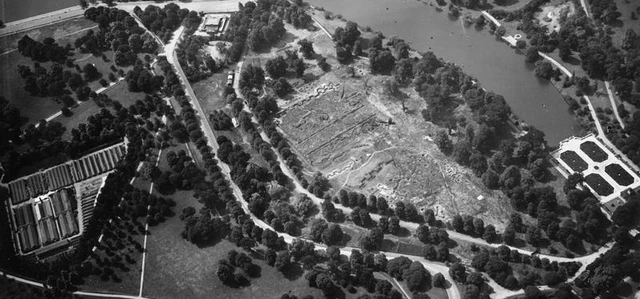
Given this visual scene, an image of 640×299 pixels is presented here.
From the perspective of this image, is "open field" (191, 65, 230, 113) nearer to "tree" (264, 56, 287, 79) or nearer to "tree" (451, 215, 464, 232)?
"tree" (264, 56, 287, 79)

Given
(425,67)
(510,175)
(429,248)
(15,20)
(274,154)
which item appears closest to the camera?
(429,248)

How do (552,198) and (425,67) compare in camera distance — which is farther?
(425,67)

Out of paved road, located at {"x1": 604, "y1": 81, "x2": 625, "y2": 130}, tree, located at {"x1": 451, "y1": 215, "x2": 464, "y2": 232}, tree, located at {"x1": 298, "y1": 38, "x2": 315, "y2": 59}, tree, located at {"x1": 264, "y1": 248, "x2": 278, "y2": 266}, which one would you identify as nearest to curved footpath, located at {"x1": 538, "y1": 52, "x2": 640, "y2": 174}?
paved road, located at {"x1": 604, "y1": 81, "x2": 625, "y2": 130}

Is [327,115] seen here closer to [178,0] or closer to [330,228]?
[330,228]

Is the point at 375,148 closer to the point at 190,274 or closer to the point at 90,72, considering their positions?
the point at 190,274

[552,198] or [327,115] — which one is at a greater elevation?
[552,198]

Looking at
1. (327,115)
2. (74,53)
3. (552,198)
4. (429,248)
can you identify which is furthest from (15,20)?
(552,198)

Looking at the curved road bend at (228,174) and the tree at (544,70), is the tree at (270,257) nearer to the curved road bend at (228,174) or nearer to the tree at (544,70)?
the curved road bend at (228,174)

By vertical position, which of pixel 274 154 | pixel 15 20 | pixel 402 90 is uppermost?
pixel 402 90

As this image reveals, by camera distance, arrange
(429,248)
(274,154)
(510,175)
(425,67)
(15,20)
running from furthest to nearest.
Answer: (15,20) < (425,67) < (274,154) < (510,175) < (429,248)
